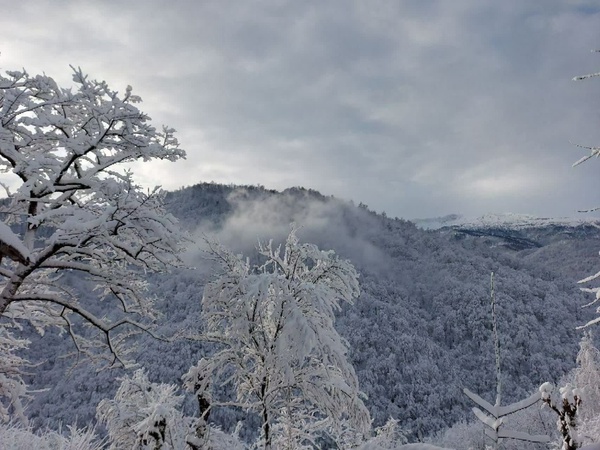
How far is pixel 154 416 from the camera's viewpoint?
5.31 metres

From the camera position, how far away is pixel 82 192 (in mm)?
7395

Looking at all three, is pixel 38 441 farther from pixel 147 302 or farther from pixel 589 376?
pixel 589 376

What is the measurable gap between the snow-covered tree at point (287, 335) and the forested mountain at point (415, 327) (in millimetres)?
59385

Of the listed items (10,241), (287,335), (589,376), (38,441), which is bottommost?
(38,441)

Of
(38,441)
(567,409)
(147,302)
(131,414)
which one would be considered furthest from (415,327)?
(567,409)

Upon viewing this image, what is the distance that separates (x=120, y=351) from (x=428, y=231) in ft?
662

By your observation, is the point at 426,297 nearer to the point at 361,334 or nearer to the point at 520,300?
the point at 520,300

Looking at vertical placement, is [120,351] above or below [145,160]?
below

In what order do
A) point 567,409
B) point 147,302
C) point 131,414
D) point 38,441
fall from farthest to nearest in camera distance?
1. point 38,441
2. point 131,414
3. point 147,302
4. point 567,409

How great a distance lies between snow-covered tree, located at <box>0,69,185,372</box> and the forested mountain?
61222 millimetres

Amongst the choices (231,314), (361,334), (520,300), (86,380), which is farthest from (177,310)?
(231,314)

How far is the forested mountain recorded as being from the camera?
320ft

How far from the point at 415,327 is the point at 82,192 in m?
140

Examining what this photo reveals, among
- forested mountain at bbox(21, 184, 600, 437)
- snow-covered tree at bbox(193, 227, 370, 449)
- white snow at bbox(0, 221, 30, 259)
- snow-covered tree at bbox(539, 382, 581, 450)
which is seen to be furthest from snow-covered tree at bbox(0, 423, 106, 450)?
forested mountain at bbox(21, 184, 600, 437)
